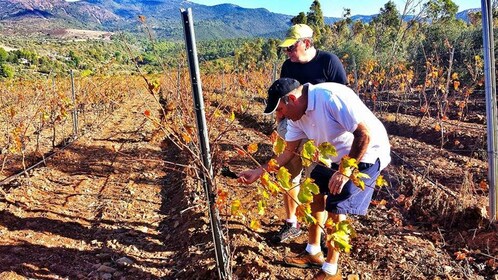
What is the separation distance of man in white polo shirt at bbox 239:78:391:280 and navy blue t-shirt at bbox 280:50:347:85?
56 centimetres

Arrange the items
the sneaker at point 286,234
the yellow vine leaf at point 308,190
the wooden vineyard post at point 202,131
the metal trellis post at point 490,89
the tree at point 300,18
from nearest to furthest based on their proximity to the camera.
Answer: the yellow vine leaf at point 308,190, the wooden vineyard post at point 202,131, the metal trellis post at point 490,89, the sneaker at point 286,234, the tree at point 300,18

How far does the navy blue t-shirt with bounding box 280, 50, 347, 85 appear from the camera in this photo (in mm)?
2857

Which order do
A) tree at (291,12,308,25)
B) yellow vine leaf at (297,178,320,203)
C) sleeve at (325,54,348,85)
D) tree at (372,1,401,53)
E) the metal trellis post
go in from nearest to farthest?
1. yellow vine leaf at (297,178,320,203)
2. the metal trellis post
3. sleeve at (325,54,348,85)
4. tree at (372,1,401,53)
5. tree at (291,12,308,25)

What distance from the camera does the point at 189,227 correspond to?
3416 millimetres

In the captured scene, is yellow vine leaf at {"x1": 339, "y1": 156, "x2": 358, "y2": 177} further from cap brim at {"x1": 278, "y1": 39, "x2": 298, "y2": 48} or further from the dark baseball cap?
cap brim at {"x1": 278, "y1": 39, "x2": 298, "y2": 48}

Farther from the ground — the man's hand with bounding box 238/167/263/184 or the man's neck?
the man's neck

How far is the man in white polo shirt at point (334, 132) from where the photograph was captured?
6.42 ft

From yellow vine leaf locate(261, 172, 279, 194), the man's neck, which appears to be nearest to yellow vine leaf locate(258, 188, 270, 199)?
yellow vine leaf locate(261, 172, 279, 194)

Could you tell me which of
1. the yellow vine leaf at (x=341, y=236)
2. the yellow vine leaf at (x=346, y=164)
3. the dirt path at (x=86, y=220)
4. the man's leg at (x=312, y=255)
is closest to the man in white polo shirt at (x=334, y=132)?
the man's leg at (x=312, y=255)

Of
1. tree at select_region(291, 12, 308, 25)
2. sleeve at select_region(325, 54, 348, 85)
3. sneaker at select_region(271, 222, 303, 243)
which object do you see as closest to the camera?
sleeve at select_region(325, 54, 348, 85)

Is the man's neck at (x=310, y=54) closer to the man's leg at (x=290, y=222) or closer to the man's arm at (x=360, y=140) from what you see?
the man's leg at (x=290, y=222)

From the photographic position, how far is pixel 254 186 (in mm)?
4430

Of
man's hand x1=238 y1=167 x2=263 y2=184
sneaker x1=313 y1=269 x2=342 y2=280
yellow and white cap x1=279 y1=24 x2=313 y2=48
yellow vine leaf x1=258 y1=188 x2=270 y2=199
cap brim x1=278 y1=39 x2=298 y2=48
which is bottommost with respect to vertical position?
sneaker x1=313 y1=269 x2=342 y2=280

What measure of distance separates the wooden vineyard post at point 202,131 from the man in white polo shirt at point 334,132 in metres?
0.20
